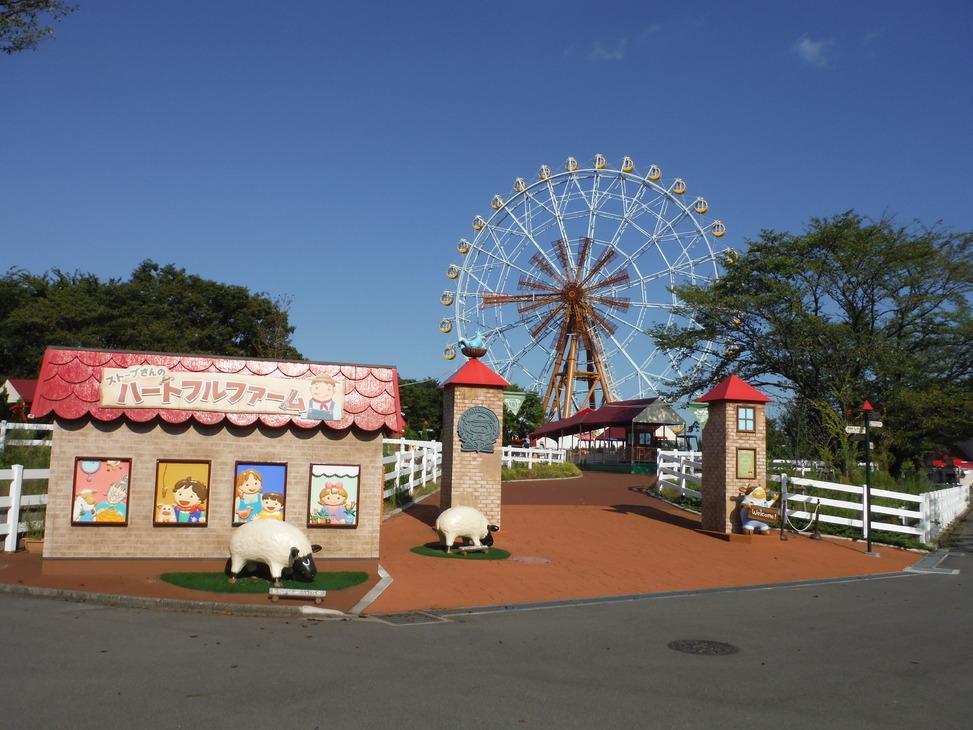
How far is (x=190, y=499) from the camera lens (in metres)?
12.0

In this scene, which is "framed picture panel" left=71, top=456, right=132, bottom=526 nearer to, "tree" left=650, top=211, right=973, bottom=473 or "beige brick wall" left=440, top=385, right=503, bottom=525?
"beige brick wall" left=440, top=385, right=503, bottom=525

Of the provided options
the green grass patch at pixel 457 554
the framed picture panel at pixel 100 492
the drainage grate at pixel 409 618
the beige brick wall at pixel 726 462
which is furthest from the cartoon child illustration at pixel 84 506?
the beige brick wall at pixel 726 462

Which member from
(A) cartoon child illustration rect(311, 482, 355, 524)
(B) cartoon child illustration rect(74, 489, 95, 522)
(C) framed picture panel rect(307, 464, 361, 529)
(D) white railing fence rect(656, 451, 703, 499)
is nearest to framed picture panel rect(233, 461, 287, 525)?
(C) framed picture panel rect(307, 464, 361, 529)

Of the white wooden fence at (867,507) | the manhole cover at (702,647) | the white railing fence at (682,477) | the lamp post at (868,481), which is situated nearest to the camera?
the manhole cover at (702,647)

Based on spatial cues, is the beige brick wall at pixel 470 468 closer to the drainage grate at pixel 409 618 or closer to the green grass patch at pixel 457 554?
the green grass patch at pixel 457 554

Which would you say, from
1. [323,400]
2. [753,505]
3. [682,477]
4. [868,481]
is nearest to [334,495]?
[323,400]

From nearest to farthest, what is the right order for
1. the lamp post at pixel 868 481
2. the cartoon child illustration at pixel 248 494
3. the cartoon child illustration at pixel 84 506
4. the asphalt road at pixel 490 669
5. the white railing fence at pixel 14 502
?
the asphalt road at pixel 490 669, the cartoon child illustration at pixel 84 506, the cartoon child illustration at pixel 248 494, the white railing fence at pixel 14 502, the lamp post at pixel 868 481

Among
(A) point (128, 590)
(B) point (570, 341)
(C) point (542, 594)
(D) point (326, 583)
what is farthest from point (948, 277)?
(A) point (128, 590)

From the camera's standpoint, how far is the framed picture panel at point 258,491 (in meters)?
12.2

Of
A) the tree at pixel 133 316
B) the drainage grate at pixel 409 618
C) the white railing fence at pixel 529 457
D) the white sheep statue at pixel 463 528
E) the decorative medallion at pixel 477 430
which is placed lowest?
the drainage grate at pixel 409 618

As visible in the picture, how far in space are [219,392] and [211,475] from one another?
119 centimetres

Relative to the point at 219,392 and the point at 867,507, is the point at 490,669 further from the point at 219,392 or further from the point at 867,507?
the point at 867,507

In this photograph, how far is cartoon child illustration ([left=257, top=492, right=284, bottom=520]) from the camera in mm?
12219

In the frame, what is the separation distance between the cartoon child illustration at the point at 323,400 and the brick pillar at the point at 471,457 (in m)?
5.19
